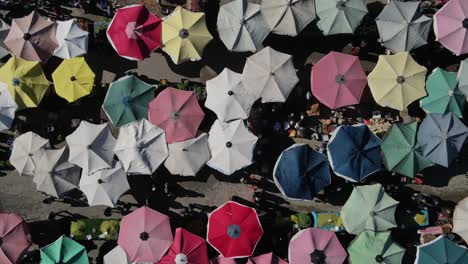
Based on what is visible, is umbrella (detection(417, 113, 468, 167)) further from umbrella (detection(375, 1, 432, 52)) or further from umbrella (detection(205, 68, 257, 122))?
umbrella (detection(205, 68, 257, 122))

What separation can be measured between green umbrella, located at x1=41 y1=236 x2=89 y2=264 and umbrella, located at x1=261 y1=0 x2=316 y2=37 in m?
13.1

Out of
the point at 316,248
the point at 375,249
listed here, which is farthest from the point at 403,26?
the point at 316,248

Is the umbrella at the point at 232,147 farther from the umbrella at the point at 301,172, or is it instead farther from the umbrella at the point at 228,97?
the umbrella at the point at 301,172

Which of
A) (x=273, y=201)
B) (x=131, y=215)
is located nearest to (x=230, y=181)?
(x=273, y=201)

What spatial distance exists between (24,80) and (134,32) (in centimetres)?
531

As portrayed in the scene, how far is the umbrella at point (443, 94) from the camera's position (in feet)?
73.4

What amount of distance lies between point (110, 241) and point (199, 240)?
15.0ft

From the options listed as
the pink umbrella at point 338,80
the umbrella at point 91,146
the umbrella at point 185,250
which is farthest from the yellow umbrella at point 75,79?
the pink umbrella at point 338,80

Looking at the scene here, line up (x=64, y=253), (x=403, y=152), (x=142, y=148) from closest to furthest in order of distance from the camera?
1. (x=64, y=253)
2. (x=142, y=148)
3. (x=403, y=152)

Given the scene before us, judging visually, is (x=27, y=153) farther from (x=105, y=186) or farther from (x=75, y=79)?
(x=75, y=79)

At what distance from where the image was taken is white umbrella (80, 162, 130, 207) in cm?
2178

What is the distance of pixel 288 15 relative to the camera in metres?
22.8

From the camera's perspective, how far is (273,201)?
2381 cm

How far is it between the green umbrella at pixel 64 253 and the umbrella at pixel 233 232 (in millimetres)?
5523
